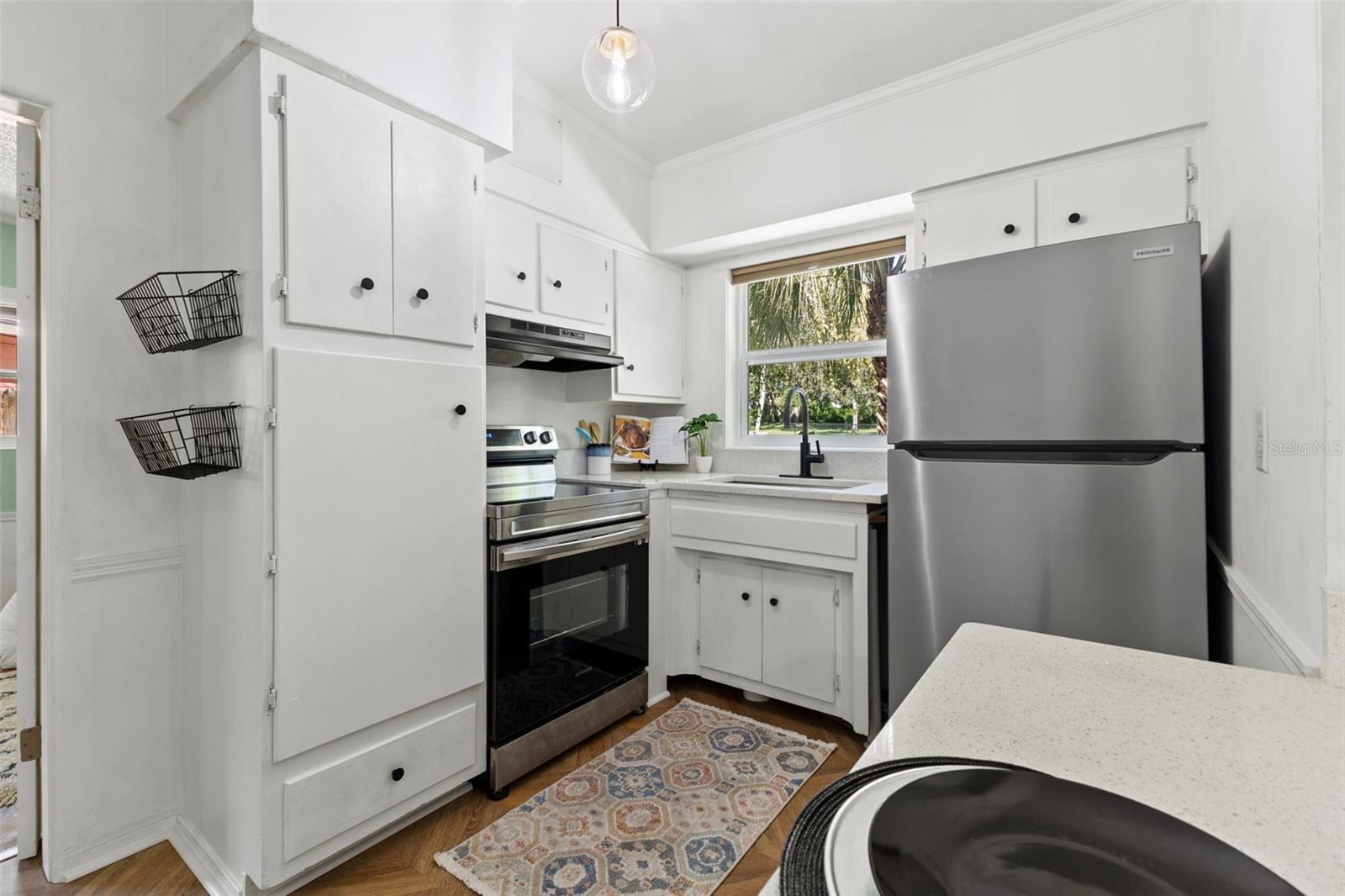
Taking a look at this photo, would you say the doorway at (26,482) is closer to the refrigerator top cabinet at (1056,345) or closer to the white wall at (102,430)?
the white wall at (102,430)

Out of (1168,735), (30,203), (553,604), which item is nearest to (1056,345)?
(1168,735)

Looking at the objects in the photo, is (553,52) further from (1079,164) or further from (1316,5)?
(1316,5)

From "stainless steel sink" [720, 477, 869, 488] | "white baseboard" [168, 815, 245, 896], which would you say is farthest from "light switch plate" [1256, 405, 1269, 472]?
"white baseboard" [168, 815, 245, 896]

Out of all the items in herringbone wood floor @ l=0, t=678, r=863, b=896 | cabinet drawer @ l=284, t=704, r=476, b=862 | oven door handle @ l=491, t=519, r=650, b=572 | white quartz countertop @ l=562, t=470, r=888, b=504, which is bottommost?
herringbone wood floor @ l=0, t=678, r=863, b=896

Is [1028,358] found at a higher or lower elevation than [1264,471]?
higher

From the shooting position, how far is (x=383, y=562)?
5.68 feet

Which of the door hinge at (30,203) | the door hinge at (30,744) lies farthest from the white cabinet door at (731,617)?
the door hinge at (30,203)

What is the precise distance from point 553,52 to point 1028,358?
6.59ft

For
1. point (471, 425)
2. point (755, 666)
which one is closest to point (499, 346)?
point (471, 425)

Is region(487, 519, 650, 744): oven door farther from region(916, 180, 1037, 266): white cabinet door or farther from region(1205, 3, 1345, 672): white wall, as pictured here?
region(1205, 3, 1345, 672): white wall

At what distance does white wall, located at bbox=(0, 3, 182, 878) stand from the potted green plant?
6.90 feet

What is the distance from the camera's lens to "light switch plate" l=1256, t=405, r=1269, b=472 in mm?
1149

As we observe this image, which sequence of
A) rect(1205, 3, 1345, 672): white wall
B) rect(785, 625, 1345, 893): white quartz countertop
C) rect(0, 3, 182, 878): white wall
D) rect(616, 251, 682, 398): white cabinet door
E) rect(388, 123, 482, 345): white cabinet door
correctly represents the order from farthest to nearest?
rect(616, 251, 682, 398): white cabinet door → rect(388, 123, 482, 345): white cabinet door → rect(0, 3, 182, 878): white wall → rect(1205, 3, 1345, 672): white wall → rect(785, 625, 1345, 893): white quartz countertop

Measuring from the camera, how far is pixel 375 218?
1.71 m
